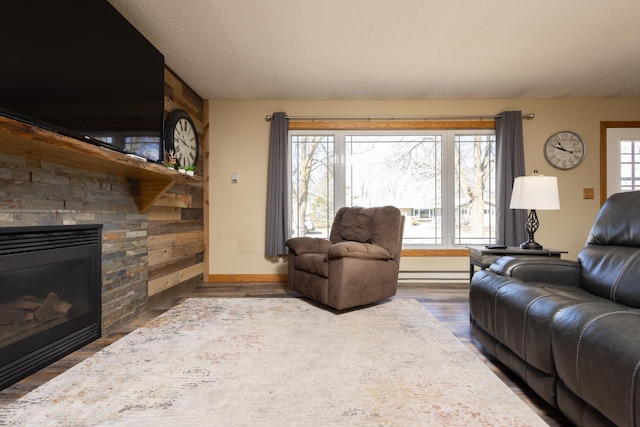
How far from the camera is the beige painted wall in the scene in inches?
153

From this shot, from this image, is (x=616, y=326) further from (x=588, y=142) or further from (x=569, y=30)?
(x=588, y=142)

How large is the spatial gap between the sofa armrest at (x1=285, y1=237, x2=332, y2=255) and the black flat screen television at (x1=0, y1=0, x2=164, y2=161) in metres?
1.44

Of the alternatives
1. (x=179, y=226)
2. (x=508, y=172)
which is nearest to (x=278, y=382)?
(x=179, y=226)

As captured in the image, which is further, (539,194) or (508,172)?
(508,172)

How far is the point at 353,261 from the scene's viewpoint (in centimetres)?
264

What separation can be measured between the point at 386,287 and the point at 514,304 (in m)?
1.44

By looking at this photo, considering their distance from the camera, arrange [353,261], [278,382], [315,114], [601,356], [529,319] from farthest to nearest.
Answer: [315,114] < [353,261] < [278,382] < [529,319] < [601,356]

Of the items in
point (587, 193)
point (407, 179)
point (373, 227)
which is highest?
point (407, 179)

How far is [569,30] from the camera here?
8.05 ft

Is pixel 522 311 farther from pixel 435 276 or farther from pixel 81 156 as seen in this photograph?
pixel 435 276

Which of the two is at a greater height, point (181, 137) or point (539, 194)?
point (181, 137)

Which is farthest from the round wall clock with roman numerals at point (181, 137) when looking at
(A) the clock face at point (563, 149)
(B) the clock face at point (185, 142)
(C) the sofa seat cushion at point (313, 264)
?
(A) the clock face at point (563, 149)

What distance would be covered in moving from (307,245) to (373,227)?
70 centimetres

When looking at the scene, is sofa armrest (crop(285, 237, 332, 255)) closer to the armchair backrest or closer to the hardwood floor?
the armchair backrest
